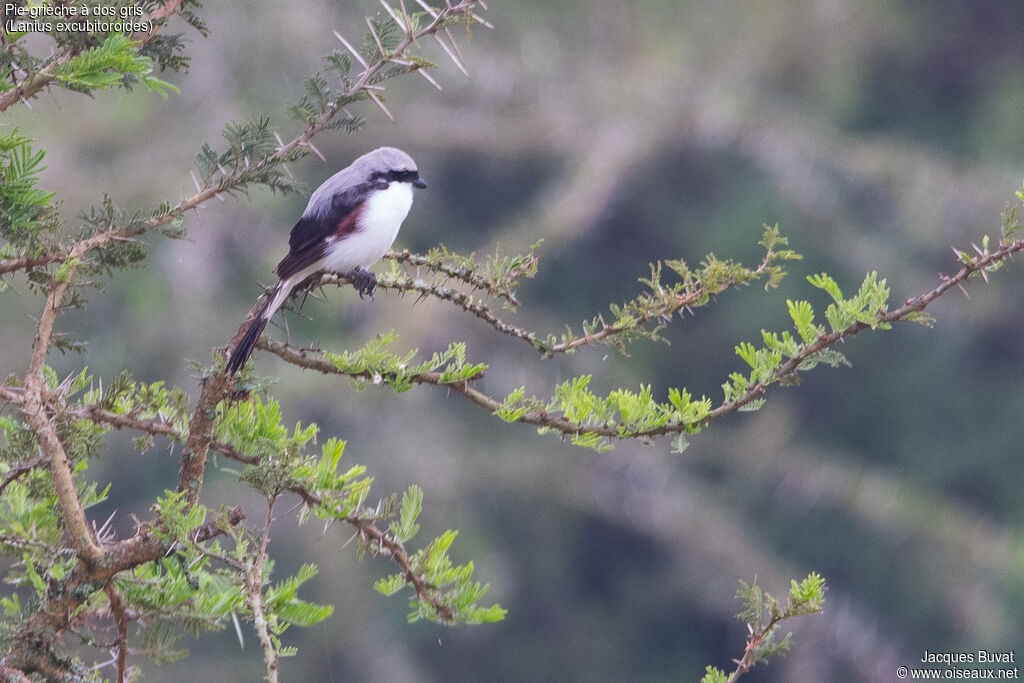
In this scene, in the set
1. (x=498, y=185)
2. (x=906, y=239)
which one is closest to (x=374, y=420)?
(x=498, y=185)

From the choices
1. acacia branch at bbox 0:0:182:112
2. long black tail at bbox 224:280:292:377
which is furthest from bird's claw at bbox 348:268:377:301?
acacia branch at bbox 0:0:182:112

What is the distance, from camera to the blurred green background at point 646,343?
941 cm

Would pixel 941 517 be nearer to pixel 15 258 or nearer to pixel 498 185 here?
pixel 498 185

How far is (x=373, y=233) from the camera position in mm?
2703

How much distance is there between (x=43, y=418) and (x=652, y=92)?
929 centimetres

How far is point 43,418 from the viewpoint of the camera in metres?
1.43

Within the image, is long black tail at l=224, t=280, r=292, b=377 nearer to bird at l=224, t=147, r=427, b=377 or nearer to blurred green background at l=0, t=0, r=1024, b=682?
bird at l=224, t=147, r=427, b=377

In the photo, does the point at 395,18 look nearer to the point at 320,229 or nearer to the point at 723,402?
the point at 723,402

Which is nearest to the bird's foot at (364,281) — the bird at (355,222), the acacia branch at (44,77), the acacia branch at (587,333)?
the bird at (355,222)

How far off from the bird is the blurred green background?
202 inches

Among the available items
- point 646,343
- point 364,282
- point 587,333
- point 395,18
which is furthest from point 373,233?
point 646,343

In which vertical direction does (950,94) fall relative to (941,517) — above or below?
above

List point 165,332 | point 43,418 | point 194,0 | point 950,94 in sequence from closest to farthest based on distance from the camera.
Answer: point 43,418 < point 194,0 < point 165,332 < point 950,94

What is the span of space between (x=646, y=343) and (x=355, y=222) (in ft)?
27.8
